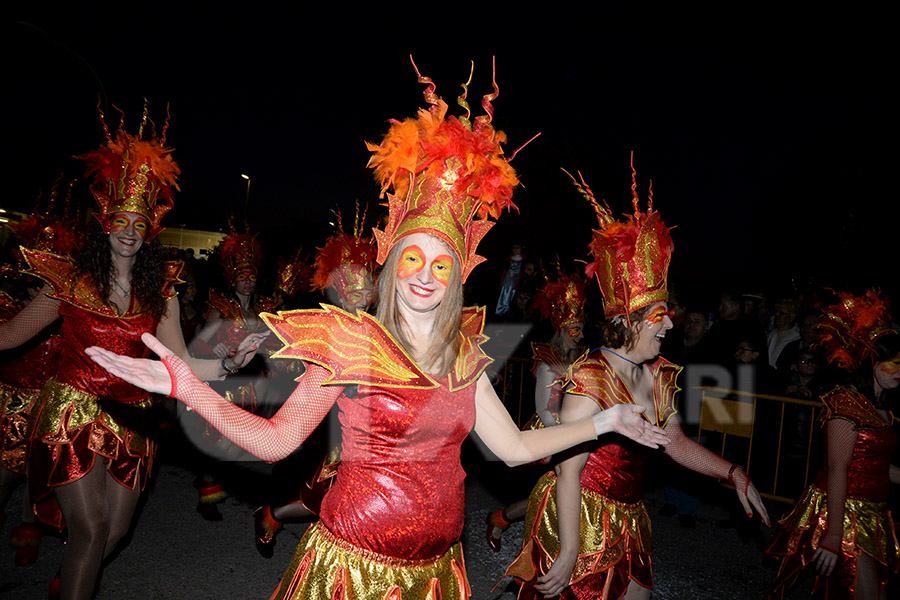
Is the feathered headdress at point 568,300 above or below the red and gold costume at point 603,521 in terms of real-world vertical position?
above

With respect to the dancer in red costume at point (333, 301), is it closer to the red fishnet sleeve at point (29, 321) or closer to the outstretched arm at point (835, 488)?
the red fishnet sleeve at point (29, 321)

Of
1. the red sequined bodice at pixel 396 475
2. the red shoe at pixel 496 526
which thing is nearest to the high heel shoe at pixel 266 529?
the red shoe at pixel 496 526

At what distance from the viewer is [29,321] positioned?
11.2 ft

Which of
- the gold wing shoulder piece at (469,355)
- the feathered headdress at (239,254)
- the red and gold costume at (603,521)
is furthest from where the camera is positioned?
the feathered headdress at (239,254)

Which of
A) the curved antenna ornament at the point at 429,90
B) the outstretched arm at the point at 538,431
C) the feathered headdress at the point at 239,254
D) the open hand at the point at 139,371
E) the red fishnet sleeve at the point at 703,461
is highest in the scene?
the curved antenna ornament at the point at 429,90

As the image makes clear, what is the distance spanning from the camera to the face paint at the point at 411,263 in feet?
7.34

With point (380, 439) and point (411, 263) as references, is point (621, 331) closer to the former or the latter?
point (411, 263)

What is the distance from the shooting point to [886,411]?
149 inches

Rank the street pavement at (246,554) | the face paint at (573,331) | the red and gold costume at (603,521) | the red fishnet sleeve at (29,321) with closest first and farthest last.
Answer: the red and gold costume at (603,521)
the red fishnet sleeve at (29,321)
the street pavement at (246,554)
the face paint at (573,331)

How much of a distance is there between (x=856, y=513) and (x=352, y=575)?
11.1ft

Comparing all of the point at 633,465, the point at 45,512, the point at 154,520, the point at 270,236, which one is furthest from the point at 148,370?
the point at 270,236

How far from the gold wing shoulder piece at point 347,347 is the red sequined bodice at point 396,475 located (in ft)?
0.20

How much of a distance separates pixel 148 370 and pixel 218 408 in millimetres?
251

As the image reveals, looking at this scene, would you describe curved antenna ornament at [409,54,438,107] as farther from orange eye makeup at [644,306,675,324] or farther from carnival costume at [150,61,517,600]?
orange eye makeup at [644,306,675,324]
